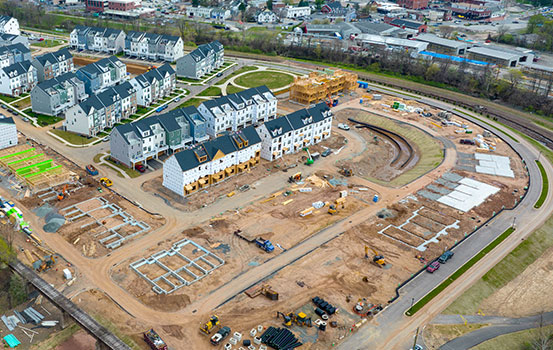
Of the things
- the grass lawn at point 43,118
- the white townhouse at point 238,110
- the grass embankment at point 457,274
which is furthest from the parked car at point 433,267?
the grass lawn at point 43,118

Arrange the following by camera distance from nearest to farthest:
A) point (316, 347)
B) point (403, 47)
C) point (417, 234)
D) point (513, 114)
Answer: point (316, 347)
point (417, 234)
point (513, 114)
point (403, 47)

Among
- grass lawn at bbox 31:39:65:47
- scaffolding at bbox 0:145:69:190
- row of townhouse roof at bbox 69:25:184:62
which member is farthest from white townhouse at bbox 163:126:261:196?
grass lawn at bbox 31:39:65:47

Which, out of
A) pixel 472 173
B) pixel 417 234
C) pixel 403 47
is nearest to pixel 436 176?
pixel 472 173

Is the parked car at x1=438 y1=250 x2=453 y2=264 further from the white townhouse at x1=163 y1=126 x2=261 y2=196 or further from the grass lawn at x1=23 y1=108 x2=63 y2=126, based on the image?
the grass lawn at x1=23 y1=108 x2=63 y2=126

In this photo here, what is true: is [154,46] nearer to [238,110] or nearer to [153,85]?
[153,85]

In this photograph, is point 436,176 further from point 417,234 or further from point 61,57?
point 61,57

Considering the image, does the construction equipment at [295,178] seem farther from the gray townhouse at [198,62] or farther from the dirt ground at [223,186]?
the gray townhouse at [198,62]
